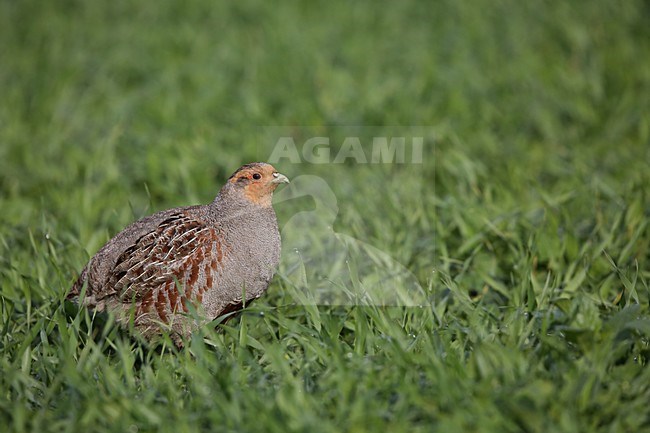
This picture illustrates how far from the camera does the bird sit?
315cm

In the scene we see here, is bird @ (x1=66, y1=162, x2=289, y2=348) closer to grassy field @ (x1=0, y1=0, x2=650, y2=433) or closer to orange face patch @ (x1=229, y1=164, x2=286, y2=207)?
orange face patch @ (x1=229, y1=164, x2=286, y2=207)

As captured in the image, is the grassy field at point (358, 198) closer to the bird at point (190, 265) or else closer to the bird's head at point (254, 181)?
the bird at point (190, 265)

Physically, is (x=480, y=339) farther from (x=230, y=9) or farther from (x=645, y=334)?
(x=230, y=9)

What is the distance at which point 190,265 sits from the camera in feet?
10.4

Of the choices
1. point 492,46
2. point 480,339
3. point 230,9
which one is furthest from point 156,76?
point 480,339

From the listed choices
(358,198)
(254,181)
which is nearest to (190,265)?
(254,181)

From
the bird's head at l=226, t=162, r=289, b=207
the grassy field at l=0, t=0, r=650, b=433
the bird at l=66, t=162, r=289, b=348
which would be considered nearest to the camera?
the grassy field at l=0, t=0, r=650, b=433

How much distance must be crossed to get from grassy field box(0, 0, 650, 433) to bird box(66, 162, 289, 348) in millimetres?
124

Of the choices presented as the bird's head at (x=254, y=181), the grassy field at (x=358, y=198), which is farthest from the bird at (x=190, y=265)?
the grassy field at (x=358, y=198)

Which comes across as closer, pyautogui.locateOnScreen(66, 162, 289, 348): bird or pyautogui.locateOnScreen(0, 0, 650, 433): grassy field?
pyautogui.locateOnScreen(0, 0, 650, 433): grassy field

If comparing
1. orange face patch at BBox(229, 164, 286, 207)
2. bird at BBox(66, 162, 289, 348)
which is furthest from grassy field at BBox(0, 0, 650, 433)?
orange face patch at BBox(229, 164, 286, 207)

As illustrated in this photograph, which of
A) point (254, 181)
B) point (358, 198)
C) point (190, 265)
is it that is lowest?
point (358, 198)

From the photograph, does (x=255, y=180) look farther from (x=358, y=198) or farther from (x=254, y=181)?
(x=358, y=198)

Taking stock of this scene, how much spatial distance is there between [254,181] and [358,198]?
1.70 m
